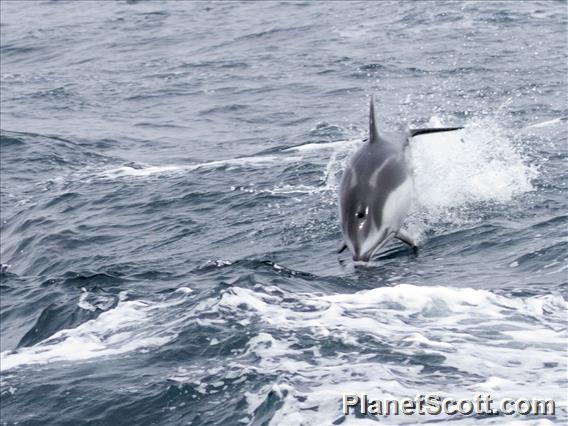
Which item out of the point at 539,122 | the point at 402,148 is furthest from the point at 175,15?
the point at 402,148

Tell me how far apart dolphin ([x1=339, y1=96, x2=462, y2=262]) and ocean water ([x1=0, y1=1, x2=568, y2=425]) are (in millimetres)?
662

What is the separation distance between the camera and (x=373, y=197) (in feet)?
50.1

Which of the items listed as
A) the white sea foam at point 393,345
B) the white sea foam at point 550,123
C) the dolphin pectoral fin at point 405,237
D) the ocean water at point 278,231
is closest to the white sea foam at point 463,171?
the ocean water at point 278,231

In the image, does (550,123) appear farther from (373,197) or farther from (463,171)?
(373,197)

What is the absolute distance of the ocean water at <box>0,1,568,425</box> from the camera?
1275cm

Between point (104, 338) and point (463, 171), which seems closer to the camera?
point (104, 338)

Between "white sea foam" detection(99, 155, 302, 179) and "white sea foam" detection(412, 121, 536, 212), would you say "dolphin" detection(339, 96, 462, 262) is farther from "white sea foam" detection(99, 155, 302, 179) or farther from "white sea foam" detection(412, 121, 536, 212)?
"white sea foam" detection(99, 155, 302, 179)

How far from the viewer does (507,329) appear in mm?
13391

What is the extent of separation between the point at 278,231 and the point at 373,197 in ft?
13.3

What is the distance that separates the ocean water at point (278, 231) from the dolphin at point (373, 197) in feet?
2.17

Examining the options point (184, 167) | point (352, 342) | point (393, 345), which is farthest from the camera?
point (184, 167)

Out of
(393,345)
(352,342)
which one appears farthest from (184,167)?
(393,345)

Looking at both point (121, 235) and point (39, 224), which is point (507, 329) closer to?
point (121, 235)

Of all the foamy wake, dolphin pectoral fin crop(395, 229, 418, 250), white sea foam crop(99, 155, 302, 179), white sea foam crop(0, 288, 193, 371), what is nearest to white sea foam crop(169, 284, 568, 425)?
the foamy wake
